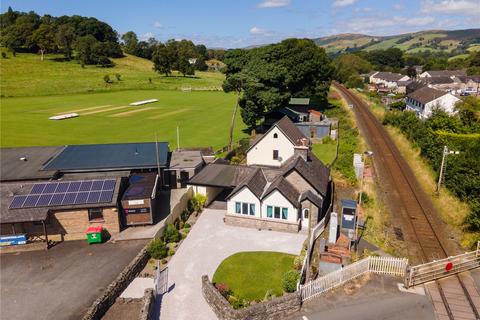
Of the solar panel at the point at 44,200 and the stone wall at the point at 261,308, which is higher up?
the solar panel at the point at 44,200

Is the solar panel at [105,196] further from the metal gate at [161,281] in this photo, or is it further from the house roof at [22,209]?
the metal gate at [161,281]

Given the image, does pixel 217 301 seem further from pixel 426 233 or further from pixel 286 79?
pixel 286 79

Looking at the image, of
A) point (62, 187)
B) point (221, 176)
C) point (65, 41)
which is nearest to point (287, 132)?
point (221, 176)

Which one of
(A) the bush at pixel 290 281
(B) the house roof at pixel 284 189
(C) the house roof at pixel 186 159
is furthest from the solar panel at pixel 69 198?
(A) the bush at pixel 290 281

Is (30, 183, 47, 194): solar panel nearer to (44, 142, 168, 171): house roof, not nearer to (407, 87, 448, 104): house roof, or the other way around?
(44, 142, 168, 171): house roof

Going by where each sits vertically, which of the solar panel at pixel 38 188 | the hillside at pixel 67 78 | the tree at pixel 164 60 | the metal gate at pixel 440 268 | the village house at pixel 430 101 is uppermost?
the tree at pixel 164 60

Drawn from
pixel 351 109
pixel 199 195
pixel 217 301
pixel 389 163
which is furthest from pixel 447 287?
pixel 351 109

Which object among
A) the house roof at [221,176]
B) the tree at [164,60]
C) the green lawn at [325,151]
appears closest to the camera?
the house roof at [221,176]

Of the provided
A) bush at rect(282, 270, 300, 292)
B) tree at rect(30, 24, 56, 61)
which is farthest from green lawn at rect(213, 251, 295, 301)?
tree at rect(30, 24, 56, 61)
